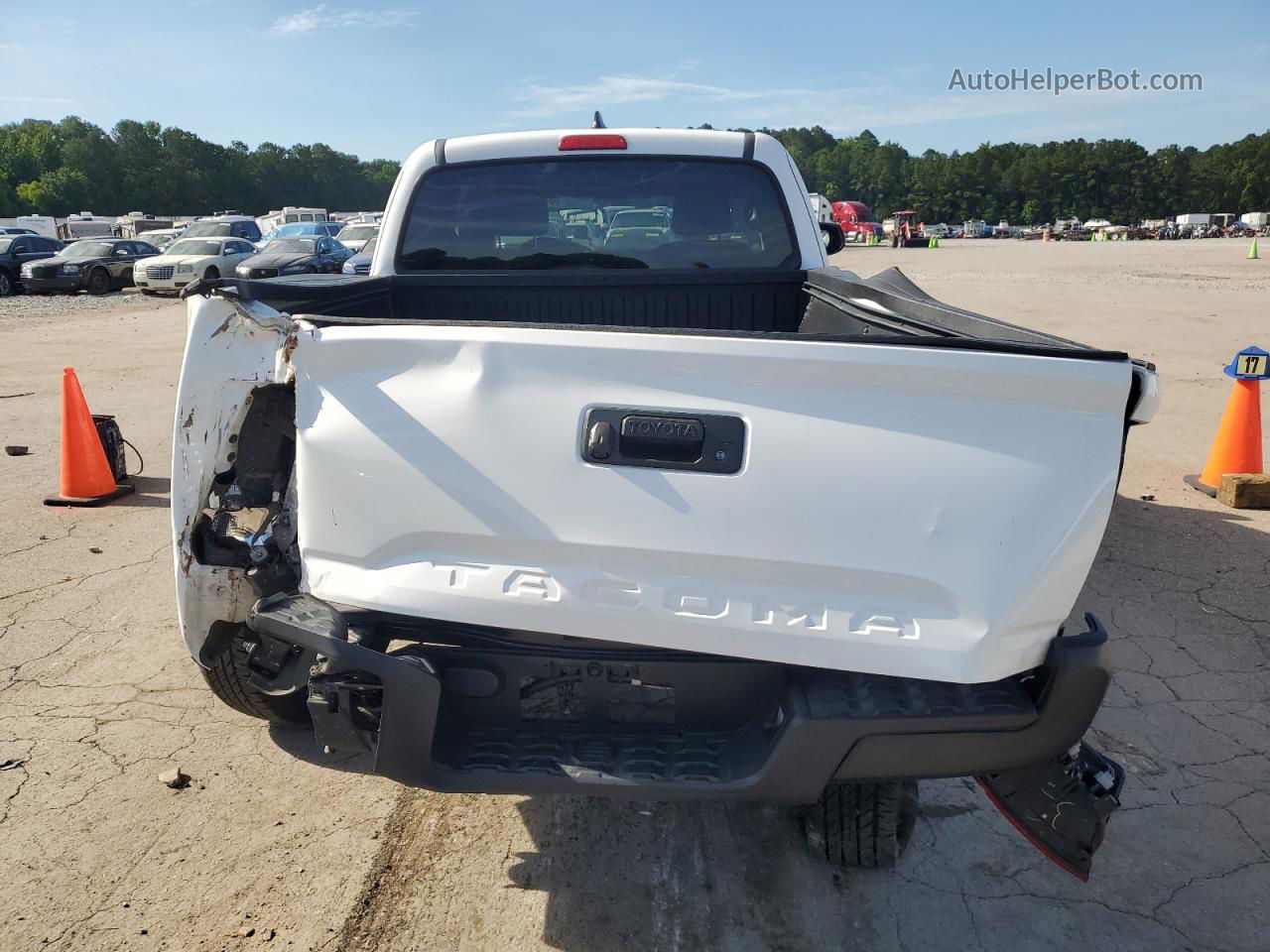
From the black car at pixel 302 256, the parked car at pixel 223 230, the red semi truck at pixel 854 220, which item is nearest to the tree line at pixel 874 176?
the red semi truck at pixel 854 220

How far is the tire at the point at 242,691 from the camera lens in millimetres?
2920

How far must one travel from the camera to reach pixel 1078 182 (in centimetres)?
12406

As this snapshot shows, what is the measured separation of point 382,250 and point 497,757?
2.56 metres

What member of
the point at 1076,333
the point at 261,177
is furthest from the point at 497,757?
the point at 261,177

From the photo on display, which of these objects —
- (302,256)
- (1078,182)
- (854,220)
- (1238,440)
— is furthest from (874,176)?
(1238,440)

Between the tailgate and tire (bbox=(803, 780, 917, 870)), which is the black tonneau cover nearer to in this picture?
the tailgate

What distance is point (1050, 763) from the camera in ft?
7.16

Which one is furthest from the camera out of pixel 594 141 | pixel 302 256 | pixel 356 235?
pixel 356 235

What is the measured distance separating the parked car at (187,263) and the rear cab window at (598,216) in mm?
20553

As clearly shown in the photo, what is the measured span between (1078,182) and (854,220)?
255 feet

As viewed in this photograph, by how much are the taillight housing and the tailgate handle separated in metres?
2.30

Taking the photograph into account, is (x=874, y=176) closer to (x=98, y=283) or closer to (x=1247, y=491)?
(x=98, y=283)

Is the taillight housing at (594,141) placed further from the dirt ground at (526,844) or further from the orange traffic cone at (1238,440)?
the orange traffic cone at (1238,440)

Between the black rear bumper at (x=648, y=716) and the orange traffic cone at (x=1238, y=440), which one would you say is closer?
the black rear bumper at (x=648, y=716)
